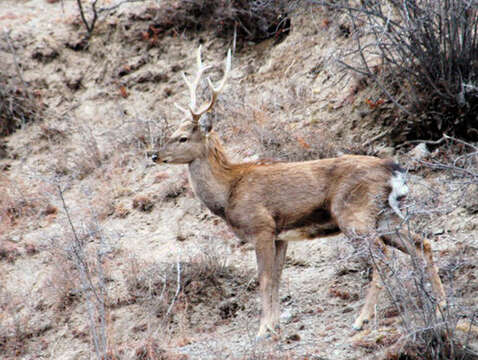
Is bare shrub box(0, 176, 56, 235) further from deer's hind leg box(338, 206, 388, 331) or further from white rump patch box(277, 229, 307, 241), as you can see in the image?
deer's hind leg box(338, 206, 388, 331)

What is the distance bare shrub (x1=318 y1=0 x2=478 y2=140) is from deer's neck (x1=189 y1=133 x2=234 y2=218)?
6.76 ft

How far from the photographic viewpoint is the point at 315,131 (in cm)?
1049

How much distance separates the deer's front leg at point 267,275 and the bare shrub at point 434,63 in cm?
273

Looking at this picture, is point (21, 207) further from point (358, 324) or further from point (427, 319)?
point (427, 319)

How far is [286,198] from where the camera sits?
7547 mm

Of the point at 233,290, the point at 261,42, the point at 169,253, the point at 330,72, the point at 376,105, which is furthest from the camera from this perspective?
the point at 261,42

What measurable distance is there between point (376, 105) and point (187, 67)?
178 inches

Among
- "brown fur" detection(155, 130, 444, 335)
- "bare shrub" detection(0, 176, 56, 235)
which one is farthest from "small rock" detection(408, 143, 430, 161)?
"bare shrub" detection(0, 176, 56, 235)

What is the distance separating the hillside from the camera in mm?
7031

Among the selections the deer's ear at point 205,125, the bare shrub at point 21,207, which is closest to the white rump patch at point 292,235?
the deer's ear at point 205,125

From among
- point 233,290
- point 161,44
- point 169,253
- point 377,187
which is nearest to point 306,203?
point 377,187

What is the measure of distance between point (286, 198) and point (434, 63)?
3.16m

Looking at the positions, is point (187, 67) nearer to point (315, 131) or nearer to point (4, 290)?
point (315, 131)

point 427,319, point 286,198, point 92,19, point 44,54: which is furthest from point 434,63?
point 44,54
